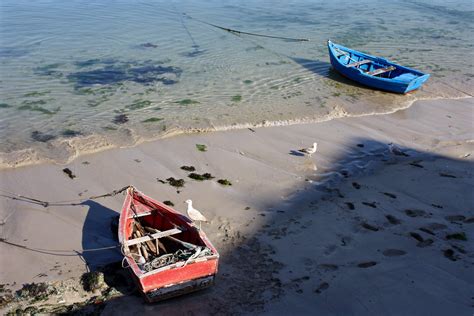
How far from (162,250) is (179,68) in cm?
1072

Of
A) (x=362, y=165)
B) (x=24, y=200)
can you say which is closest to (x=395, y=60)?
(x=362, y=165)

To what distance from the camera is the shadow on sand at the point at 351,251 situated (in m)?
6.61

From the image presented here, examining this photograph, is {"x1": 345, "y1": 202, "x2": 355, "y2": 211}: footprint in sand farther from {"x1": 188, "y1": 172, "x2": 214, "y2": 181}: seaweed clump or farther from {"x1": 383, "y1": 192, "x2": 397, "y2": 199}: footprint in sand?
{"x1": 188, "y1": 172, "x2": 214, "y2": 181}: seaweed clump

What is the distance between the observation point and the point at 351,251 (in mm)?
7723

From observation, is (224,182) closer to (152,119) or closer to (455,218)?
(152,119)

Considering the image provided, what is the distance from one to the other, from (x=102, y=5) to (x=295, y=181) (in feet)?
67.1

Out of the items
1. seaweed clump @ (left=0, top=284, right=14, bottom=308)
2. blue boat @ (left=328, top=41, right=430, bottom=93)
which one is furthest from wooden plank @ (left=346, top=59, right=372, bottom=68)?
seaweed clump @ (left=0, top=284, right=14, bottom=308)

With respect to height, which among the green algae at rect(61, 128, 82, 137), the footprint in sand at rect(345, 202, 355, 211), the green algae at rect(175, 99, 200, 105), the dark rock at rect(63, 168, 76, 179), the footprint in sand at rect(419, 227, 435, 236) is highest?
the green algae at rect(175, 99, 200, 105)

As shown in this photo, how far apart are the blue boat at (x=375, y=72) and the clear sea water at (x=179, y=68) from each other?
1.18 feet

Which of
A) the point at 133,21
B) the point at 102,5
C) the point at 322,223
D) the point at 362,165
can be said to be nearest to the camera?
the point at 322,223

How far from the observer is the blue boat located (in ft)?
52.0

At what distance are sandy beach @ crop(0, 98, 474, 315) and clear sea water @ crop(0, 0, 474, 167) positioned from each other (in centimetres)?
142

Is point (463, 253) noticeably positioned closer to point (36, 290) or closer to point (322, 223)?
point (322, 223)

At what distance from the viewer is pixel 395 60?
19703 mm
